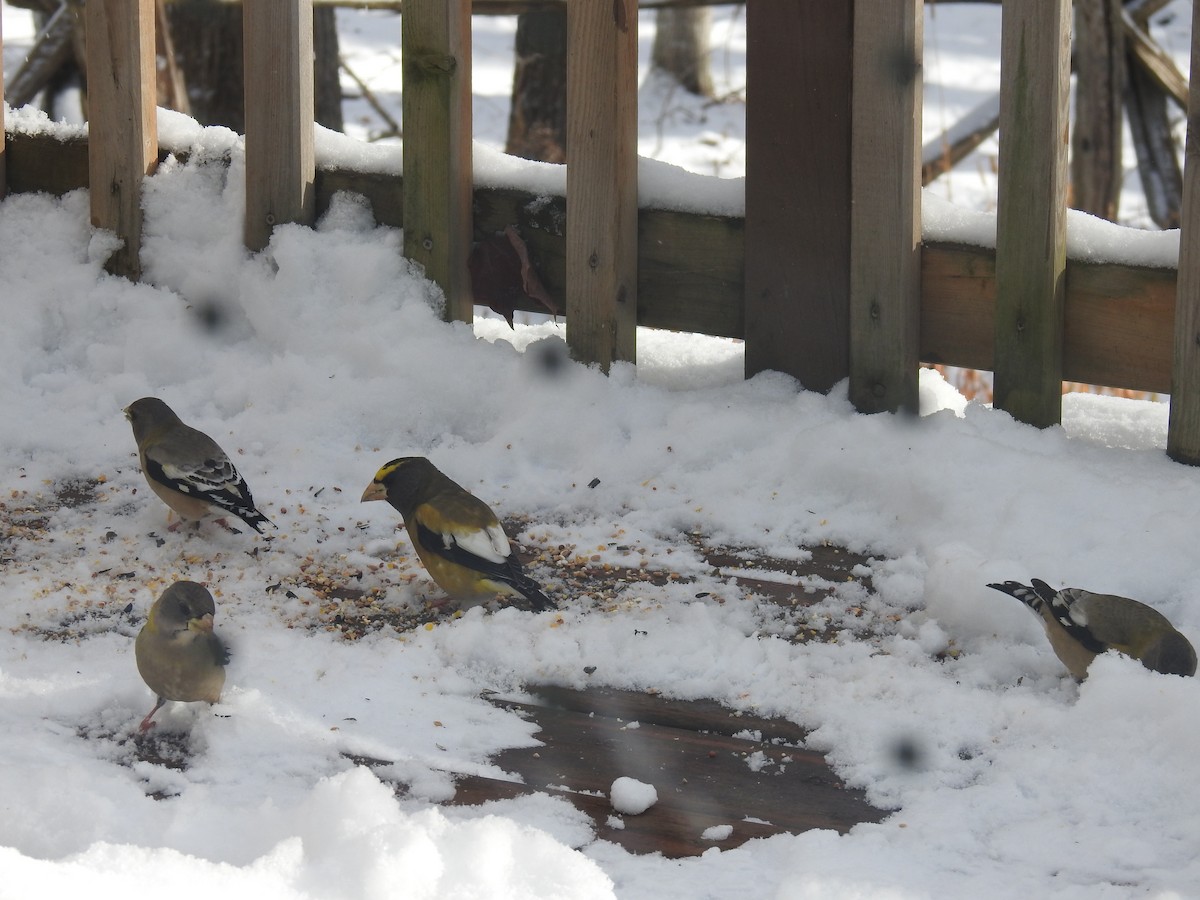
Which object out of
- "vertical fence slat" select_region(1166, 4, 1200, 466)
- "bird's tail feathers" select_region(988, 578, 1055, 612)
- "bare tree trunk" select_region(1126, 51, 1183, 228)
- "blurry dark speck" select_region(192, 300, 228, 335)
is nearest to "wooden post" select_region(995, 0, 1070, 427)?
"vertical fence slat" select_region(1166, 4, 1200, 466)

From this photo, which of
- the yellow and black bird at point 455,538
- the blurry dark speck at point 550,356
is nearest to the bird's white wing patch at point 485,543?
the yellow and black bird at point 455,538

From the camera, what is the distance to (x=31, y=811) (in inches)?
Result: 131

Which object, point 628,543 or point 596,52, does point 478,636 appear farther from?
point 596,52

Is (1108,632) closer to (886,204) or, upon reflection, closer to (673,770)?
(673,770)

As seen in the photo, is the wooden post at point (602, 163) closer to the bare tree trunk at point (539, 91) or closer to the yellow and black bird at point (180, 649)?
the yellow and black bird at point (180, 649)

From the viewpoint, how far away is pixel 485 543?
4.45 metres

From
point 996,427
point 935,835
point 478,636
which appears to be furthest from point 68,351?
point 935,835

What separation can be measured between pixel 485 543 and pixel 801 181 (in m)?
1.65

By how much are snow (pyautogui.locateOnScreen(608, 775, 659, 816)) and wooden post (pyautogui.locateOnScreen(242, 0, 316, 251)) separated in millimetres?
3054

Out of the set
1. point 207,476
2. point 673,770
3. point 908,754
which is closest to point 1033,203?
point 908,754

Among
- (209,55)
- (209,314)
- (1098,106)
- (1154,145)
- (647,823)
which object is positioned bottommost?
(647,823)

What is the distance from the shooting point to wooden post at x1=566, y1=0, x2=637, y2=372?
529 centimetres

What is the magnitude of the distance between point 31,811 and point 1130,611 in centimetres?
261

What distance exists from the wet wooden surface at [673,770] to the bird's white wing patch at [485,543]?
0.47 metres
